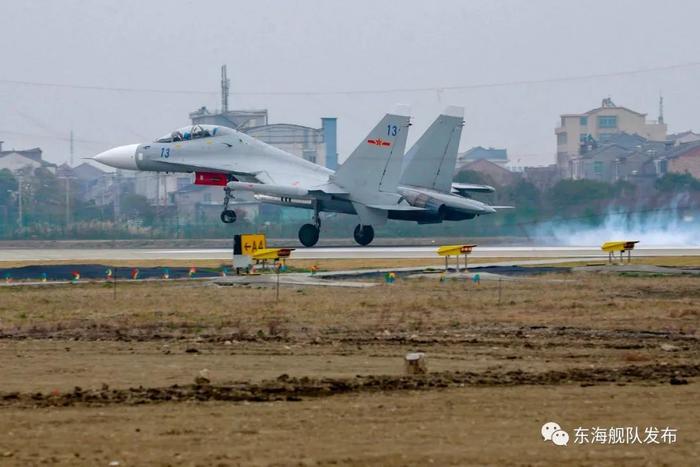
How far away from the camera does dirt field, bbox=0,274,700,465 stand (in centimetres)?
Answer: 1200

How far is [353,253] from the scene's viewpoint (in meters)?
51.4

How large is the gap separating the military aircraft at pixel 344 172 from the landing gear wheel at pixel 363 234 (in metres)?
0.04

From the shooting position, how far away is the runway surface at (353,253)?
1962 inches

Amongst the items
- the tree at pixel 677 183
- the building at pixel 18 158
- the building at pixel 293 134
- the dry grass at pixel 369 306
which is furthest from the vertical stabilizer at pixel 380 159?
the building at pixel 18 158

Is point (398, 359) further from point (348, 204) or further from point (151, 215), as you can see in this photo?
point (151, 215)

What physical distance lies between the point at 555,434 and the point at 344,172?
40540mm

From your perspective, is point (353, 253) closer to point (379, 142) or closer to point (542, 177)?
point (379, 142)

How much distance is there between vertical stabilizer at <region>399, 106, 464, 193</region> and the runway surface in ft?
9.85

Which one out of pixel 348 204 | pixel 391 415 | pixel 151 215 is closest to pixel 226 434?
pixel 391 415

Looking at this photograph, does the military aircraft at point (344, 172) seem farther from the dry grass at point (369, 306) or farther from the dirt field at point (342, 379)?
the dirt field at point (342, 379)

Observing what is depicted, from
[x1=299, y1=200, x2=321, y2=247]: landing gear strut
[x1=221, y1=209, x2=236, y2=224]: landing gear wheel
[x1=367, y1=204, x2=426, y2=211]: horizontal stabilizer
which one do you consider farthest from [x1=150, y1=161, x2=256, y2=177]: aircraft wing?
[x1=367, y1=204, x2=426, y2=211]: horizontal stabilizer

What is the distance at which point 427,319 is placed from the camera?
24.9 m

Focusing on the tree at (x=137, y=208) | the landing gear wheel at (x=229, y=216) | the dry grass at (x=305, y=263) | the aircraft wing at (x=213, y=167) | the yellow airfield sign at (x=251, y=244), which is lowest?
the dry grass at (x=305, y=263)

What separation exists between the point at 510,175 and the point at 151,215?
22.2 meters
